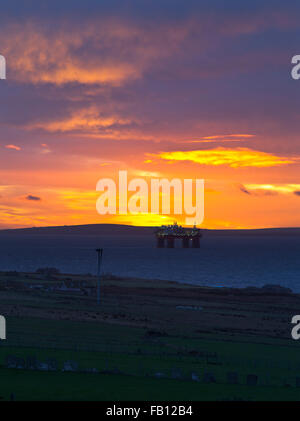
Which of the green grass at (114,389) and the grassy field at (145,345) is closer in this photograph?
the green grass at (114,389)

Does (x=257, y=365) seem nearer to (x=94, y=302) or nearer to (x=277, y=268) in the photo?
(x=94, y=302)

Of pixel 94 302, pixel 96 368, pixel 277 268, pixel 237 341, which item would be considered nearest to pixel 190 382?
pixel 96 368

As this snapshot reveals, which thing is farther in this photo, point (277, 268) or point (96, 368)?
point (277, 268)

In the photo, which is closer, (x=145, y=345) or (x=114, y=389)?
(x=114, y=389)

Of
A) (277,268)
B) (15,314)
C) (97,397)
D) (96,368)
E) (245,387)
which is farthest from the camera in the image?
(277,268)

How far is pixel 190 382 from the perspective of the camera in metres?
31.7

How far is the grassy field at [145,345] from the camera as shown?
2950 cm

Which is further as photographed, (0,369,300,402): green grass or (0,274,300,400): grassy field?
(0,274,300,400): grassy field

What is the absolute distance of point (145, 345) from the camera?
152 ft

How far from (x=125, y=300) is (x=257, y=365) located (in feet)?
158

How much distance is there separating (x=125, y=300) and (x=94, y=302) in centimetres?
777

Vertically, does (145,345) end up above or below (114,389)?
above

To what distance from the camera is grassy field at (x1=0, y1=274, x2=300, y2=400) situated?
1161 inches
